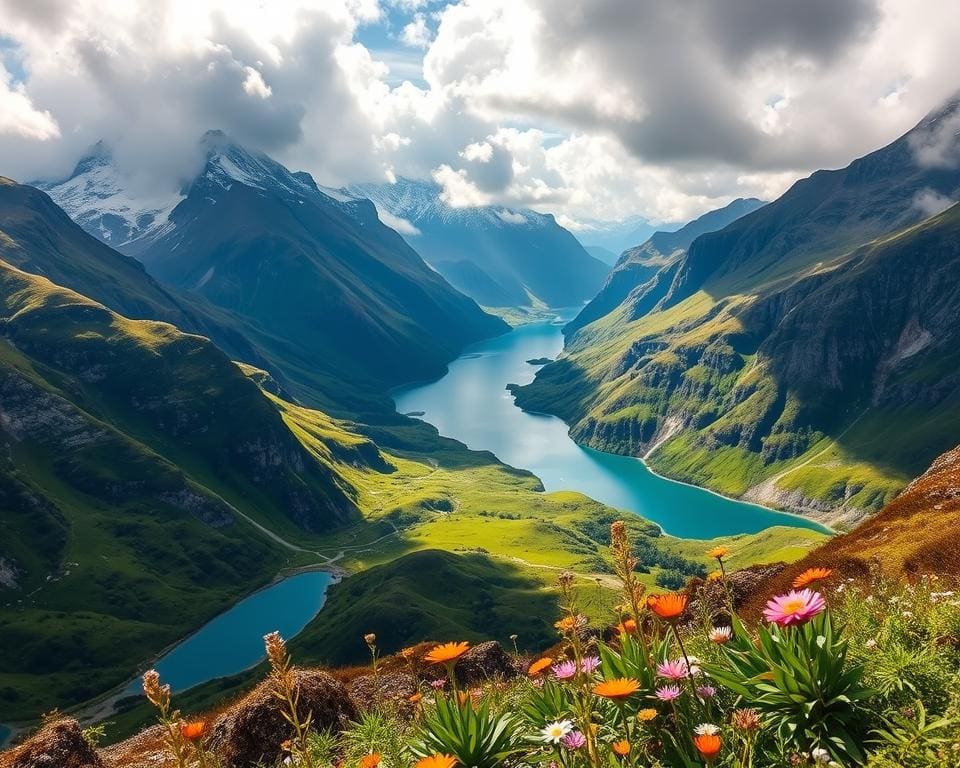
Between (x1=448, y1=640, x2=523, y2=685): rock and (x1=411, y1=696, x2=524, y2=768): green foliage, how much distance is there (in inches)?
748

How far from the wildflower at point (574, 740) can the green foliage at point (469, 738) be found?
3.13 ft

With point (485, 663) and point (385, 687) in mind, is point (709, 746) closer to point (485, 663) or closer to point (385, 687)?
point (385, 687)

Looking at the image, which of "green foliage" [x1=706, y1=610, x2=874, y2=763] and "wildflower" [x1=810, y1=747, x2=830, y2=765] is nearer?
"wildflower" [x1=810, y1=747, x2=830, y2=765]

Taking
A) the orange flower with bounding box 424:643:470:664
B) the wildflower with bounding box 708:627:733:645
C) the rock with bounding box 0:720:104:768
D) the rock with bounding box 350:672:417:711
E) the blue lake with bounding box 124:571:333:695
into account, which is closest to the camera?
the orange flower with bounding box 424:643:470:664

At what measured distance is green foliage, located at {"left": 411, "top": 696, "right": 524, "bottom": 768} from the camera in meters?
6.99

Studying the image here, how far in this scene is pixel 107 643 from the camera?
6722 inches

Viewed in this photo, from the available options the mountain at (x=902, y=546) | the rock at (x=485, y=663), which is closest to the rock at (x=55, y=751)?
the rock at (x=485, y=663)

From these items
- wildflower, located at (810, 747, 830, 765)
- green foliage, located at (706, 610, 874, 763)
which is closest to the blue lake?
green foliage, located at (706, 610, 874, 763)

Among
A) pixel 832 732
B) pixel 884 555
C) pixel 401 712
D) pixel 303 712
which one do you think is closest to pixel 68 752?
pixel 303 712

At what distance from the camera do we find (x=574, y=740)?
5957 mm

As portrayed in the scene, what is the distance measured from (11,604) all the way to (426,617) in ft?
397

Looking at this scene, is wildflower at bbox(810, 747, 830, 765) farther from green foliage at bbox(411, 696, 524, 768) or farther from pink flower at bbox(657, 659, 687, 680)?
green foliage at bbox(411, 696, 524, 768)

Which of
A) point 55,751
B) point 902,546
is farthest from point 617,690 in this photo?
point 902,546

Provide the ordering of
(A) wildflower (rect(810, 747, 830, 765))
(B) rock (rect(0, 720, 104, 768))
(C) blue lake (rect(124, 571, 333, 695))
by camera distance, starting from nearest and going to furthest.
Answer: (A) wildflower (rect(810, 747, 830, 765)), (B) rock (rect(0, 720, 104, 768)), (C) blue lake (rect(124, 571, 333, 695))
